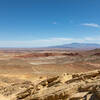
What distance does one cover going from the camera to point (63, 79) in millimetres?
11836

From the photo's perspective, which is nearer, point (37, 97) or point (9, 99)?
point (37, 97)

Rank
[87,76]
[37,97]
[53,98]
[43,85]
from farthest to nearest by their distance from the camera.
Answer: [43,85] < [87,76] < [37,97] < [53,98]

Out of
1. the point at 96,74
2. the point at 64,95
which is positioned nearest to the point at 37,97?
the point at 64,95

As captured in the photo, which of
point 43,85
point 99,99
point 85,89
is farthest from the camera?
point 43,85

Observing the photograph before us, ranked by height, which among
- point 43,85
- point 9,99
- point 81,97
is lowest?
point 9,99

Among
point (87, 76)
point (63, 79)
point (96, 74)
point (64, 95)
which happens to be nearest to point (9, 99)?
point (63, 79)

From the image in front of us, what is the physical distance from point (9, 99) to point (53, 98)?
196 inches

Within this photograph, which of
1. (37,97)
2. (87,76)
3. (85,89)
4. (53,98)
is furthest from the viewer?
(87,76)

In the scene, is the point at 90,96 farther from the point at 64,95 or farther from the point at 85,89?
the point at 64,95

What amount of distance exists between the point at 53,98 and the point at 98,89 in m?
2.82

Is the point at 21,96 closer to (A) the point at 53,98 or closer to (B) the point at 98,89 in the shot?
(A) the point at 53,98

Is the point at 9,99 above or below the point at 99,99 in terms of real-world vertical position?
below

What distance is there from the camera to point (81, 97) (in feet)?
24.0

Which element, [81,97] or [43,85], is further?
[43,85]
